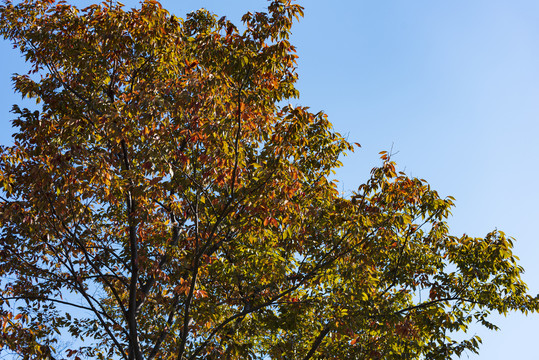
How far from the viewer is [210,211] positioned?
10516 millimetres

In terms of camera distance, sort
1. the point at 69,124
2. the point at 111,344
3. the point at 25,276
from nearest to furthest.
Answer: the point at 69,124 < the point at 25,276 < the point at 111,344

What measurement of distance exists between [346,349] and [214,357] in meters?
3.43

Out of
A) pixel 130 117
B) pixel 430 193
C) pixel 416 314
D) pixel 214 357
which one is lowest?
pixel 214 357

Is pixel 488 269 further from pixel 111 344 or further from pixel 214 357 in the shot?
pixel 111 344

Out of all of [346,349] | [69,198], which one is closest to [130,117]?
[69,198]

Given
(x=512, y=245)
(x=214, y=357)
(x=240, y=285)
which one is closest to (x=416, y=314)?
(x=512, y=245)

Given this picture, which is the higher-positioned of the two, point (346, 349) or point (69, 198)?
point (69, 198)

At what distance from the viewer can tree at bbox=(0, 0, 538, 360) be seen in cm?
746

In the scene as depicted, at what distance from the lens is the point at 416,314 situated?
400 inches

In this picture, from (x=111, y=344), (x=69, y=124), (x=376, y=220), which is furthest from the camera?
(x=111, y=344)

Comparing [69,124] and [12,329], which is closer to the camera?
[69,124]

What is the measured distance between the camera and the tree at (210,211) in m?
7.46

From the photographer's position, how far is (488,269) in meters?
9.96

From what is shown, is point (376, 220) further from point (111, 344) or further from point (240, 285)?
point (111, 344)
